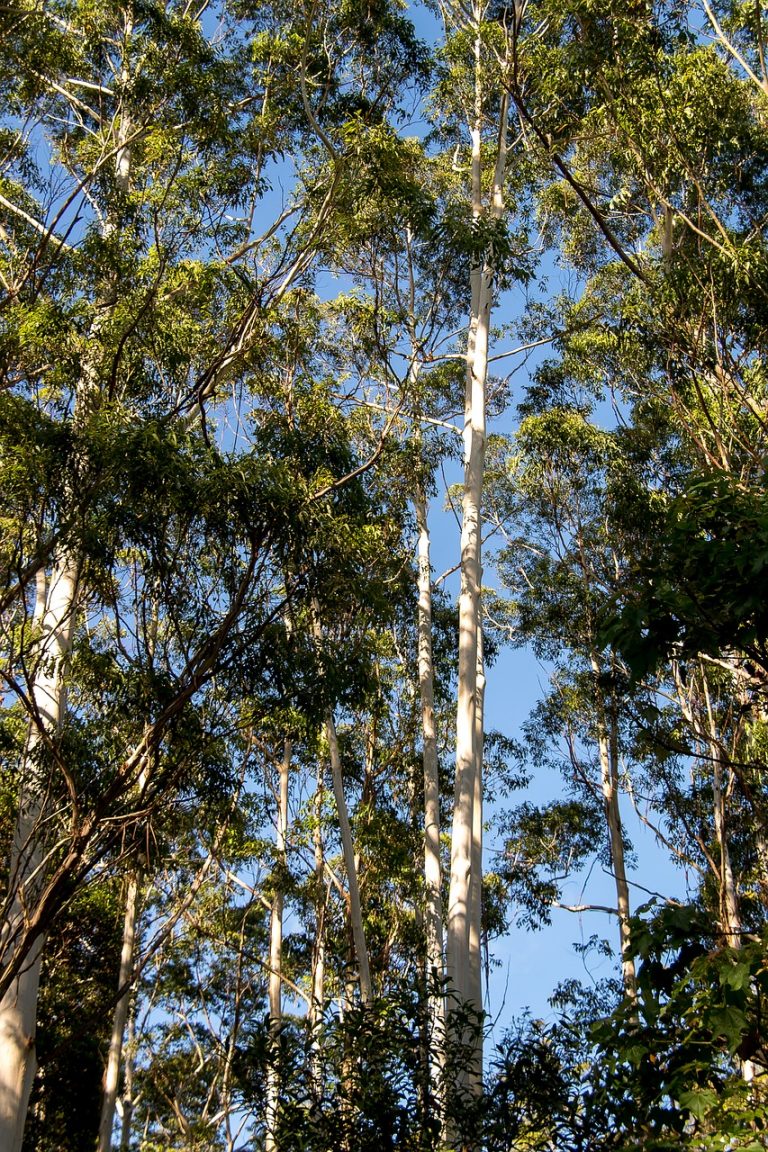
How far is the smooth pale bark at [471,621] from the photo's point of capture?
7688 mm

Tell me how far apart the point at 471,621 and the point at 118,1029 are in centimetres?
617

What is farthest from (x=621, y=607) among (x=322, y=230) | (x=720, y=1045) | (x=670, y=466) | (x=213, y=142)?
(x=670, y=466)

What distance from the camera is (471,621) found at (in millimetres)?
9062

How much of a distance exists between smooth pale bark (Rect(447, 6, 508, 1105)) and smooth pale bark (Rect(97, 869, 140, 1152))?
3.89 meters

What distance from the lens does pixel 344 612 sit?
10133 millimetres

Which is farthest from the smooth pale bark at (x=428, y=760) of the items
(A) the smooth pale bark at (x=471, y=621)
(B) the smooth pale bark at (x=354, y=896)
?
(A) the smooth pale bark at (x=471, y=621)

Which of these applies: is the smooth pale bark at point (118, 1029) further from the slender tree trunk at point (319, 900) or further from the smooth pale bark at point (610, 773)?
the smooth pale bark at point (610, 773)

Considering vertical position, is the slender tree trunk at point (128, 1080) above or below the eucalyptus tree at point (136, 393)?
below

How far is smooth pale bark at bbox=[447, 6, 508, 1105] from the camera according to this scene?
25.2 feet

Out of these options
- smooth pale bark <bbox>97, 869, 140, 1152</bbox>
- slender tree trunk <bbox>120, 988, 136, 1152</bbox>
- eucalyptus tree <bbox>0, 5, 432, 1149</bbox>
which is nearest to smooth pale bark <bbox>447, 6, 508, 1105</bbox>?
eucalyptus tree <bbox>0, 5, 432, 1149</bbox>

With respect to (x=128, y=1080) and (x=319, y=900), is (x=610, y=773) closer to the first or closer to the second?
(x=319, y=900)

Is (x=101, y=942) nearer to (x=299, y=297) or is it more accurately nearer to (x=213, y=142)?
(x=299, y=297)

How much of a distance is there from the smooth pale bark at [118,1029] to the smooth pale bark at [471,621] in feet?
12.8

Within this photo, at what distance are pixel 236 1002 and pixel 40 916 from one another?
31.6ft
